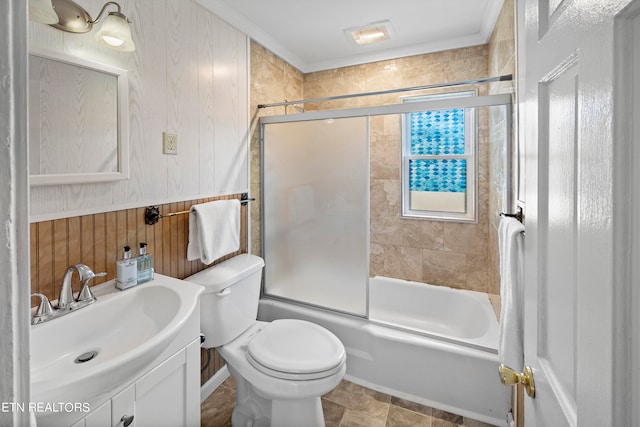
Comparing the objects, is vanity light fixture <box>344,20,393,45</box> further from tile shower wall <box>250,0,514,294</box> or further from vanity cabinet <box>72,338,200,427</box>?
vanity cabinet <box>72,338,200,427</box>

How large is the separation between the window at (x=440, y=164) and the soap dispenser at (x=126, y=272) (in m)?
2.13

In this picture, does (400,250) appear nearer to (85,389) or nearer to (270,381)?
(270,381)

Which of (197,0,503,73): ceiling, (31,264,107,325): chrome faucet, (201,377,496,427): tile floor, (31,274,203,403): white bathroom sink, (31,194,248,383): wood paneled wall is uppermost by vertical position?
(197,0,503,73): ceiling

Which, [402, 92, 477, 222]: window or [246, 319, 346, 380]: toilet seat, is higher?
[402, 92, 477, 222]: window

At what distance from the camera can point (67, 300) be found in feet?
3.65

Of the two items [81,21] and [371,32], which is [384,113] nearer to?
[371,32]

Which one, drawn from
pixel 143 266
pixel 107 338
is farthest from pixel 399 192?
pixel 107 338

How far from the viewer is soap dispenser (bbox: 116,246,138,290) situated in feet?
4.25

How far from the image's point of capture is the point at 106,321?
1172 millimetres

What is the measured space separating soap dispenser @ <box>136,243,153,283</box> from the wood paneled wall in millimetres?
94

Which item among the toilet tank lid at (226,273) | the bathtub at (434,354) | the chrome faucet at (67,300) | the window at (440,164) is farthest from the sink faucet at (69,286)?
the window at (440,164)

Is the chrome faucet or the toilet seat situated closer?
the chrome faucet

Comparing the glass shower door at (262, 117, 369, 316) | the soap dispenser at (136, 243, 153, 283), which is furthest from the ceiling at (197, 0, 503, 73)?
the soap dispenser at (136, 243, 153, 283)

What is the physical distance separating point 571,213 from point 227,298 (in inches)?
60.5
